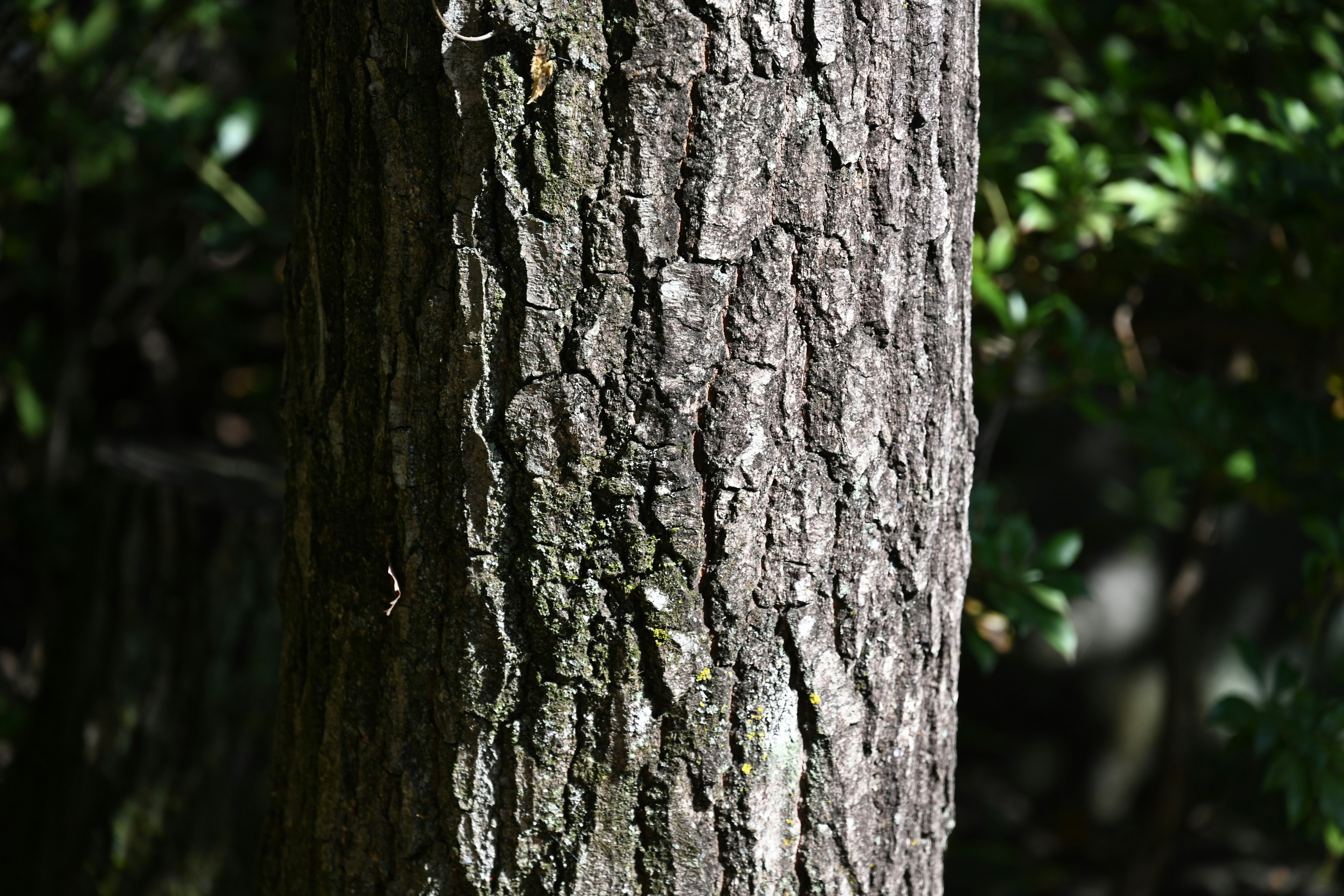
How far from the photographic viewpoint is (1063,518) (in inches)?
135

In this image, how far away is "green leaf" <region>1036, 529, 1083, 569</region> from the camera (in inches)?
62.8

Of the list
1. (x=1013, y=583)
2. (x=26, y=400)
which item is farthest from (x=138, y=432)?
(x=1013, y=583)

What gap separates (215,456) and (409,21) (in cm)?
189

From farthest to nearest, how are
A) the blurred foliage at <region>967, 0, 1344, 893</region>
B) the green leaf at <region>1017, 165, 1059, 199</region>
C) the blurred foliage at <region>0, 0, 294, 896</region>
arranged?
the blurred foliage at <region>0, 0, 294, 896</region>, the green leaf at <region>1017, 165, 1059, 199</region>, the blurred foliage at <region>967, 0, 1344, 893</region>

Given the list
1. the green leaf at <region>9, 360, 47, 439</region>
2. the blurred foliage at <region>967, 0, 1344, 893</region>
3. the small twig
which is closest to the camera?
the small twig

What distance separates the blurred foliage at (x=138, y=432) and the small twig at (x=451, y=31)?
1.44 m

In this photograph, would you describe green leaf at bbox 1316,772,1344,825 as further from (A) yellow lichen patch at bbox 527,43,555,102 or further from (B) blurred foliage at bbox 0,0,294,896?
(B) blurred foliage at bbox 0,0,294,896

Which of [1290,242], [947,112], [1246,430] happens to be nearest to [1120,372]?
[1246,430]

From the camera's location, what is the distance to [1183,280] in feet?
6.89

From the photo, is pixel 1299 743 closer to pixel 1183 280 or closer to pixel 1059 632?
pixel 1059 632

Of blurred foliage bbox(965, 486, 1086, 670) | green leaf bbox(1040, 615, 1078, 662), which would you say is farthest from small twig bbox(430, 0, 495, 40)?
green leaf bbox(1040, 615, 1078, 662)

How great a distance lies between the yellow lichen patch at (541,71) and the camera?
813 millimetres

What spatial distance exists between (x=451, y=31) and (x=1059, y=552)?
3.97 feet

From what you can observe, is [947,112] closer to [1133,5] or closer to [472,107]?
[472,107]
